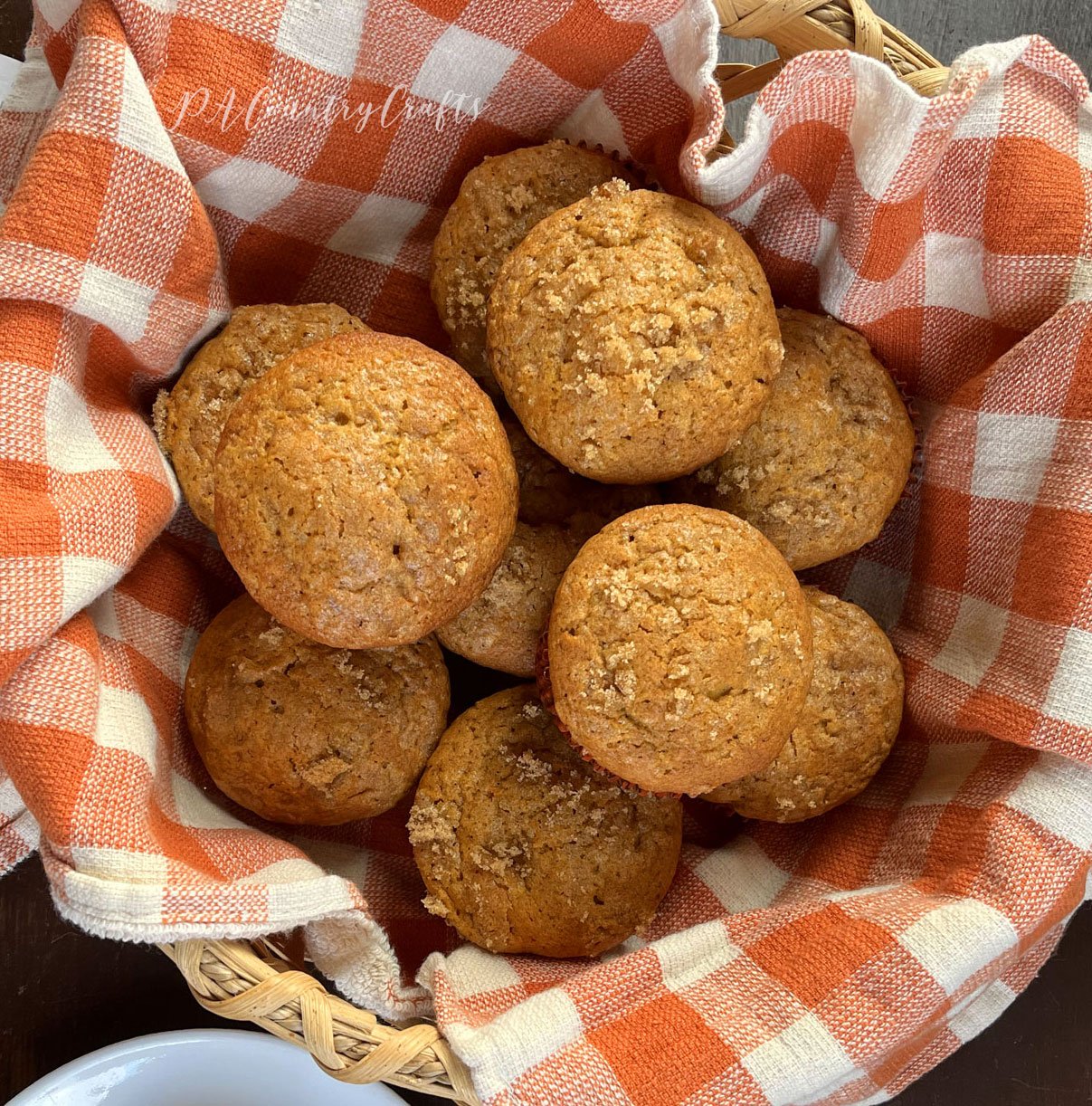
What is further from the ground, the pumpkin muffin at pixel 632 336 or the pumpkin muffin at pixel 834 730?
the pumpkin muffin at pixel 632 336

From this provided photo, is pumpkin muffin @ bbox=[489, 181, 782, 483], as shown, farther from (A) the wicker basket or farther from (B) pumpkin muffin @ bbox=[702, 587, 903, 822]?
(A) the wicker basket

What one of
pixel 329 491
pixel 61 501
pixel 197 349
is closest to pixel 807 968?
pixel 329 491

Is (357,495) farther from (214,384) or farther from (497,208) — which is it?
(497,208)

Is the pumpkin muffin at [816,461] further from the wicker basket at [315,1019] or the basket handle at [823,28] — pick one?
the wicker basket at [315,1019]

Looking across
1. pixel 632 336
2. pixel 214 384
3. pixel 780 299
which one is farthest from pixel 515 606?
pixel 780 299

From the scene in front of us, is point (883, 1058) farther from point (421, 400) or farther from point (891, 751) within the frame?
point (421, 400)

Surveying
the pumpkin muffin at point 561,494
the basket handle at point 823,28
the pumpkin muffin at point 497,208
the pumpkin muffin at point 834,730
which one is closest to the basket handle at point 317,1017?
the pumpkin muffin at point 834,730
